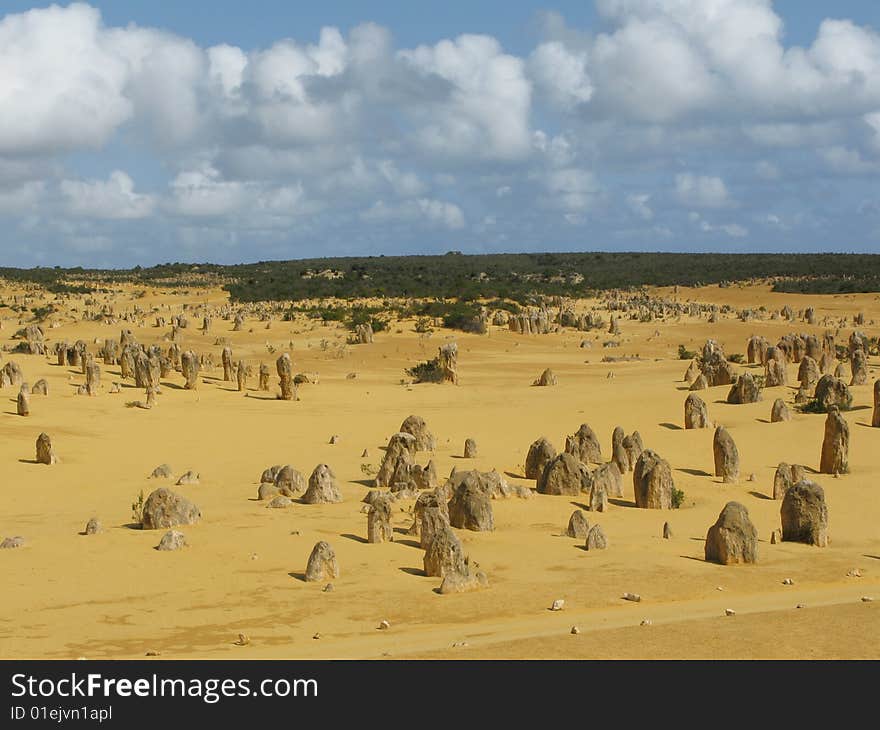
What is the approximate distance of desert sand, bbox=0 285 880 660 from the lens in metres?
8.98

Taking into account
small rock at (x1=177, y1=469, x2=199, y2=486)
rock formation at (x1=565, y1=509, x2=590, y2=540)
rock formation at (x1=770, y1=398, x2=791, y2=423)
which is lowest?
small rock at (x1=177, y1=469, x2=199, y2=486)

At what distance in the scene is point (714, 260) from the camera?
101m

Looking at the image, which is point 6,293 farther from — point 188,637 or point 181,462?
point 188,637

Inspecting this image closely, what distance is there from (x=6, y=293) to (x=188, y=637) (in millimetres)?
53776

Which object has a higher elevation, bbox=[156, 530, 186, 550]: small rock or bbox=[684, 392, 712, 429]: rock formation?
bbox=[684, 392, 712, 429]: rock formation

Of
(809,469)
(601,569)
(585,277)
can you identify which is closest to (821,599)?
(601,569)

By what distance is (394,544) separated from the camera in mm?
12273

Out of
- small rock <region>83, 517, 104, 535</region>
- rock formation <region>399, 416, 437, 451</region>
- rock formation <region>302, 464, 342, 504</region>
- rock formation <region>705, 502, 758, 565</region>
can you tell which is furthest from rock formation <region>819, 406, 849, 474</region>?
small rock <region>83, 517, 104, 535</region>

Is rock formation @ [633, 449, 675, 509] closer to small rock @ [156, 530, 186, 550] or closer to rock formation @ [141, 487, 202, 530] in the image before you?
rock formation @ [141, 487, 202, 530]

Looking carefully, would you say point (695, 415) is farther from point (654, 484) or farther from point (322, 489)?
point (322, 489)

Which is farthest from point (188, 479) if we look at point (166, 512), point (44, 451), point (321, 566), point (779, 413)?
point (779, 413)

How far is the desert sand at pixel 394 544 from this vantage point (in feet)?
29.5

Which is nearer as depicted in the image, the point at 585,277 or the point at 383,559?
the point at 383,559

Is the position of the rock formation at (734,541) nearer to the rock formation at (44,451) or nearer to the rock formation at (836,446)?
the rock formation at (836,446)
